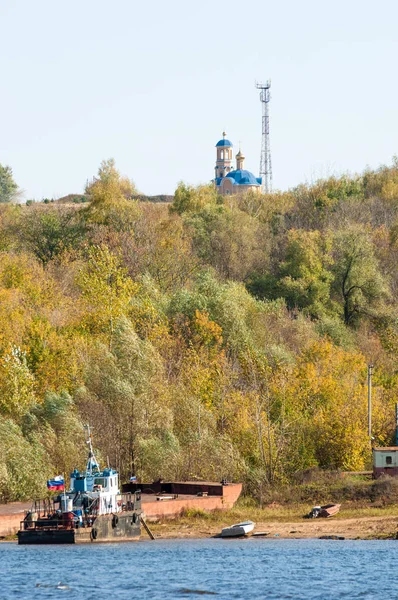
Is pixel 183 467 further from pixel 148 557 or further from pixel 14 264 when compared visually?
pixel 14 264

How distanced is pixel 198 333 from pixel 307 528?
31.8 m

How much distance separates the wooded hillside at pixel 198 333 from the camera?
83562mm

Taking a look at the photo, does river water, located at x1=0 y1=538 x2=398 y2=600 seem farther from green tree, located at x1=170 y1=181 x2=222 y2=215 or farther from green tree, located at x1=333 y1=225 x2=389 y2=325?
green tree, located at x1=170 y1=181 x2=222 y2=215

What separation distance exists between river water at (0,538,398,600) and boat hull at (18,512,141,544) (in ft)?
2.05

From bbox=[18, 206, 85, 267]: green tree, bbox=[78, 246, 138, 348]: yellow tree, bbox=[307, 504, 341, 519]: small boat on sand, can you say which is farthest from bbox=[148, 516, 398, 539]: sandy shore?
bbox=[18, 206, 85, 267]: green tree

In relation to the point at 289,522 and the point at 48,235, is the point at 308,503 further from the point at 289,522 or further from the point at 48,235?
the point at 48,235

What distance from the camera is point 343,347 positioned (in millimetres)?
112312

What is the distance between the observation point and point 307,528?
2859 inches

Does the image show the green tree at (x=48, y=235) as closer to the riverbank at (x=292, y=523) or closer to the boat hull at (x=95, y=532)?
the riverbank at (x=292, y=523)

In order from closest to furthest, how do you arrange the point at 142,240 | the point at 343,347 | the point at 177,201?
the point at 343,347 < the point at 142,240 < the point at 177,201

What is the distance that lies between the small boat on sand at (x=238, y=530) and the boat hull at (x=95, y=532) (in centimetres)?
490

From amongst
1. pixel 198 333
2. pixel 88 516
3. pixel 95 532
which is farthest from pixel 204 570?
pixel 198 333

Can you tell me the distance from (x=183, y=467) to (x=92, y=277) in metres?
33.5

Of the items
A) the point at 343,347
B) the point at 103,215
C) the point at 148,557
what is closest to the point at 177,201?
the point at 103,215
